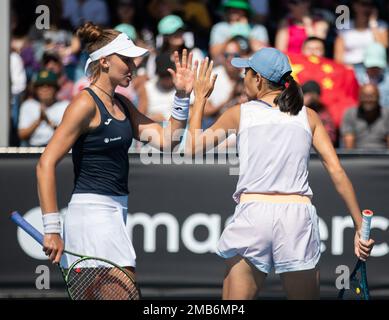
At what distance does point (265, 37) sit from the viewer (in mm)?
12188

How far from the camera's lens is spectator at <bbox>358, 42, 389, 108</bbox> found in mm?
11391

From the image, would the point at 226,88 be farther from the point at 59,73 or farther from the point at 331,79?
the point at 59,73

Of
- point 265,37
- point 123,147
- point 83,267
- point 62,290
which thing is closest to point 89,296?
point 83,267

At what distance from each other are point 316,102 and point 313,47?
1184 mm

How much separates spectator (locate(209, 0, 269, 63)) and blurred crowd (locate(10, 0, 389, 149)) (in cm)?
1

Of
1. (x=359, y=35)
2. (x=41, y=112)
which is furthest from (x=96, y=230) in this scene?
(x=359, y=35)

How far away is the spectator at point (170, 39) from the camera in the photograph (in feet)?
36.6

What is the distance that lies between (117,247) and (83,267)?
0.22 metres

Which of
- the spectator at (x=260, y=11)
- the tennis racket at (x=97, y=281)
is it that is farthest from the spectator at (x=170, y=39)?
the tennis racket at (x=97, y=281)

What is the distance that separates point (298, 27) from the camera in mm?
11969

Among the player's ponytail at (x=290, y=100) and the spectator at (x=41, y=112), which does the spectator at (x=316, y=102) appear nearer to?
the spectator at (x=41, y=112)

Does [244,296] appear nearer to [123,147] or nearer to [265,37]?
[123,147]

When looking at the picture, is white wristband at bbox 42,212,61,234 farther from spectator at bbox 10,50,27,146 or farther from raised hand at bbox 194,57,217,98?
spectator at bbox 10,50,27,146

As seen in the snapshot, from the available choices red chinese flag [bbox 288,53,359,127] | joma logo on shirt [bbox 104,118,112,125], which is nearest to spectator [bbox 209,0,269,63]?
red chinese flag [bbox 288,53,359,127]
